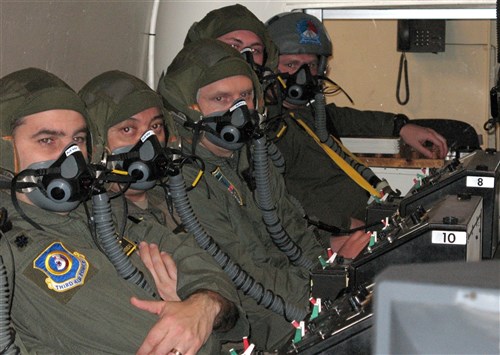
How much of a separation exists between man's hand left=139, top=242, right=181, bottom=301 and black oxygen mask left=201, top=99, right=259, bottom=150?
2.28ft

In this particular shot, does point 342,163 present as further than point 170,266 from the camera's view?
Yes

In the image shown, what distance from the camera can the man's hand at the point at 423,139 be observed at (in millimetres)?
4012

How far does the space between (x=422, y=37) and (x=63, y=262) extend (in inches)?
127

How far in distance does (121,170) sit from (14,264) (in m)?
0.52

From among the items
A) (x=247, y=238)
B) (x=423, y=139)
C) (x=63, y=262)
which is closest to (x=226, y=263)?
(x=247, y=238)

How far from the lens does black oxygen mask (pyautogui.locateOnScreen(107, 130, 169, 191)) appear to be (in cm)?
239

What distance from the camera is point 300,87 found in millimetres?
A: 3795

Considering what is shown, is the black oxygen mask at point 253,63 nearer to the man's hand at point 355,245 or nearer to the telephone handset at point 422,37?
the man's hand at point 355,245

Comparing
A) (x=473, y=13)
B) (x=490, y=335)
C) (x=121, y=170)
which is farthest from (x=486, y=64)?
(x=490, y=335)

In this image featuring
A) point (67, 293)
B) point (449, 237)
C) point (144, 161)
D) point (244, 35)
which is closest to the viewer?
point (67, 293)

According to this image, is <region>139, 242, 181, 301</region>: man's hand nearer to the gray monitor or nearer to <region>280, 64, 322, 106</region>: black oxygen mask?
the gray monitor

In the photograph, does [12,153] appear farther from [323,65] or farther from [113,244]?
[323,65]

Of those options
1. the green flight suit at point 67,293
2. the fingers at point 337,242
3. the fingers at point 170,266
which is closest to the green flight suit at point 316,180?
the fingers at point 337,242

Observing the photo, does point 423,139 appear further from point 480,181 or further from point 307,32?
point 480,181
